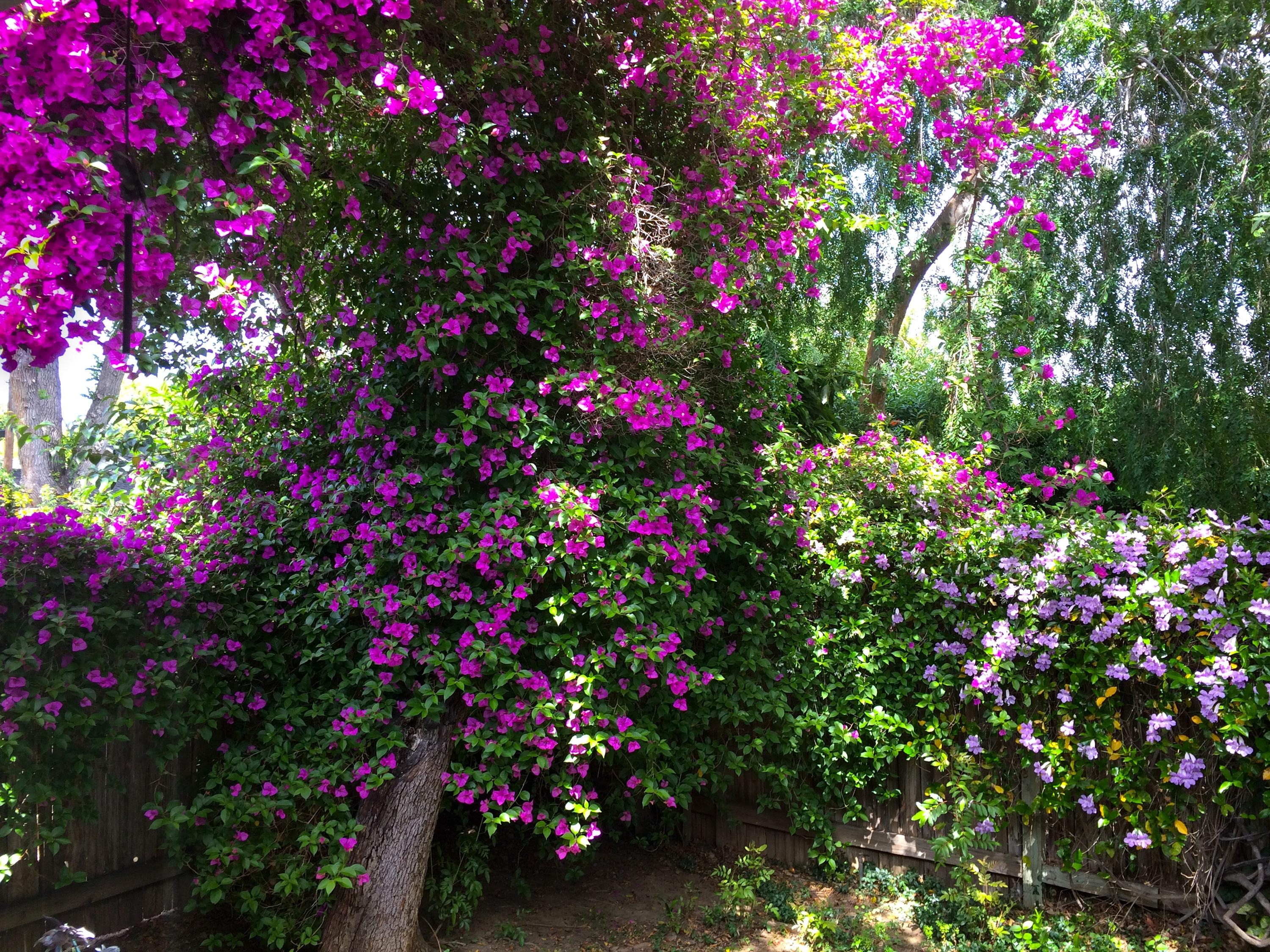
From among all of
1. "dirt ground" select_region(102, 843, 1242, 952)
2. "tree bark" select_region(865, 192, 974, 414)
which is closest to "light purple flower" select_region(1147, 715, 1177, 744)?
"dirt ground" select_region(102, 843, 1242, 952)

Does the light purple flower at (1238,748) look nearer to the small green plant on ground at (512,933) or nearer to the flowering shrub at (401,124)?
the flowering shrub at (401,124)

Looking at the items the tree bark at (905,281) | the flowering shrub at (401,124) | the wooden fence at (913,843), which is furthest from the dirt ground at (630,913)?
the tree bark at (905,281)

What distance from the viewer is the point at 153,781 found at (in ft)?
10.9

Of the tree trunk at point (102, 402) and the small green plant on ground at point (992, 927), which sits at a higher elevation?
the tree trunk at point (102, 402)

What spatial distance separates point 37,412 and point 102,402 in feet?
7.01

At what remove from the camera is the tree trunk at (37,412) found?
485cm

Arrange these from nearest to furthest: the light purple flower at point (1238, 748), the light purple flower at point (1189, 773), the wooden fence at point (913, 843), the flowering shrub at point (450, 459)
Answer: the flowering shrub at point (450, 459), the light purple flower at point (1238, 748), the light purple flower at point (1189, 773), the wooden fence at point (913, 843)

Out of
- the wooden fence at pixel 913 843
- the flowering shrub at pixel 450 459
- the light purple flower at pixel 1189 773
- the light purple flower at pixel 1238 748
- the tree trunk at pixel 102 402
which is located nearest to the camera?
the flowering shrub at pixel 450 459

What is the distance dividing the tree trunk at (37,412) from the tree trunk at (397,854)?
2.27 metres

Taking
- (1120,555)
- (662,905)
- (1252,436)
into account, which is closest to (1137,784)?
(1120,555)

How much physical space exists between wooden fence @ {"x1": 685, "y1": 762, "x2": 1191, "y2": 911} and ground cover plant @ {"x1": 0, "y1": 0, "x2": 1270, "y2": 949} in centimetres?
15

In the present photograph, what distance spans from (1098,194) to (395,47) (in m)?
4.98

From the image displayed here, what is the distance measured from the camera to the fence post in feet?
12.0

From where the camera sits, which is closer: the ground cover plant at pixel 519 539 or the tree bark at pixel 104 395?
the ground cover plant at pixel 519 539
